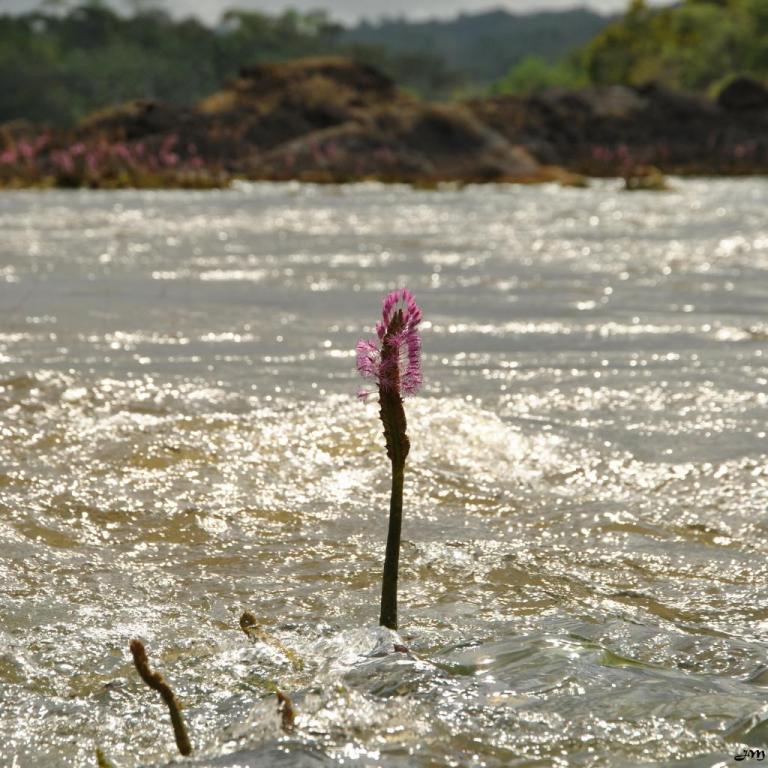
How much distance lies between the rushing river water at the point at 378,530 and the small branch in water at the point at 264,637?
→ 1.2 inches

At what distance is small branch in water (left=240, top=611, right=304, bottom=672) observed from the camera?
8.39 ft

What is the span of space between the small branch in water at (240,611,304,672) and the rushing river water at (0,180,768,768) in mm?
31

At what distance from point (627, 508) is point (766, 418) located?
1.33m

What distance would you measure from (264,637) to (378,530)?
1.16 m

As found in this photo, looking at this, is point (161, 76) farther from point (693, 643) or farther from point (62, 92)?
point (693, 643)

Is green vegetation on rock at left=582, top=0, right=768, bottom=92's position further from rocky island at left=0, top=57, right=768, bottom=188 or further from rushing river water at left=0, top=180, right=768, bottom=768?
rushing river water at left=0, top=180, right=768, bottom=768

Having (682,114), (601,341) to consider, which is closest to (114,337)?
(601,341)

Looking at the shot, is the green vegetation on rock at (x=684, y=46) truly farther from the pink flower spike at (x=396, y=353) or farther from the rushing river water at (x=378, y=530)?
the pink flower spike at (x=396, y=353)

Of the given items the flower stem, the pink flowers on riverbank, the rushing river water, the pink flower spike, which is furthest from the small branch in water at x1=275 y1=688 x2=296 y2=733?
the pink flowers on riverbank

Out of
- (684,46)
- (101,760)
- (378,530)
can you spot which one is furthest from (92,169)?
(684,46)

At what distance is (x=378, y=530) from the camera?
146 inches

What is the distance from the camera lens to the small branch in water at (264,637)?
8.39 feet

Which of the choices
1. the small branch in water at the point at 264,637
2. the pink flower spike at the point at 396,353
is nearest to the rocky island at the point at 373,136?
the small branch in water at the point at 264,637

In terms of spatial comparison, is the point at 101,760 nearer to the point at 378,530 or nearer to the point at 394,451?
the point at 394,451
